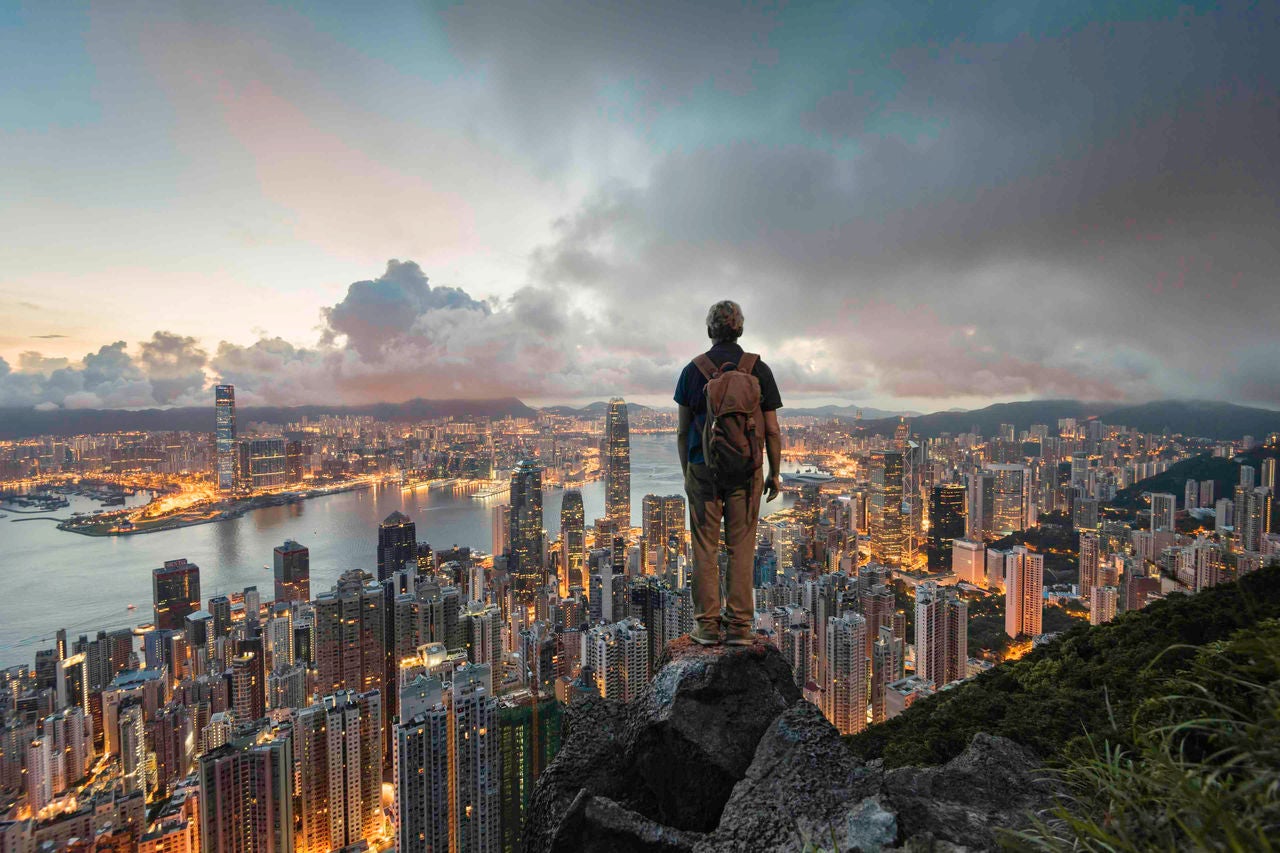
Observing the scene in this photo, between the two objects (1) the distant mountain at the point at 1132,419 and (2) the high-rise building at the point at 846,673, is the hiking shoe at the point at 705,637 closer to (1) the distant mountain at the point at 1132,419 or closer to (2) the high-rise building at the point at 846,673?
(2) the high-rise building at the point at 846,673

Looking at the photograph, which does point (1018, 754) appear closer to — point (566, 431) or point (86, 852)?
point (86, 852)

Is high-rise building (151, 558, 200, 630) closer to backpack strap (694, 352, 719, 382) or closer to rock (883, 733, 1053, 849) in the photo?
backpack strap (694, 352, 719, 382)

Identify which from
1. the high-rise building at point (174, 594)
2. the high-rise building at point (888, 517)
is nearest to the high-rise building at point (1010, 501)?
the high-rise building at point (888, 517)

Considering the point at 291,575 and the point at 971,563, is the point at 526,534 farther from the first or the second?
the point at 971,563

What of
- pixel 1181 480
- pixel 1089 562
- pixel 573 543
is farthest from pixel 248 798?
pixel 1181 480

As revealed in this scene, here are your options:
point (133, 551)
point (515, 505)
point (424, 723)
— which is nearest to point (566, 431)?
A: point (515, 505)
